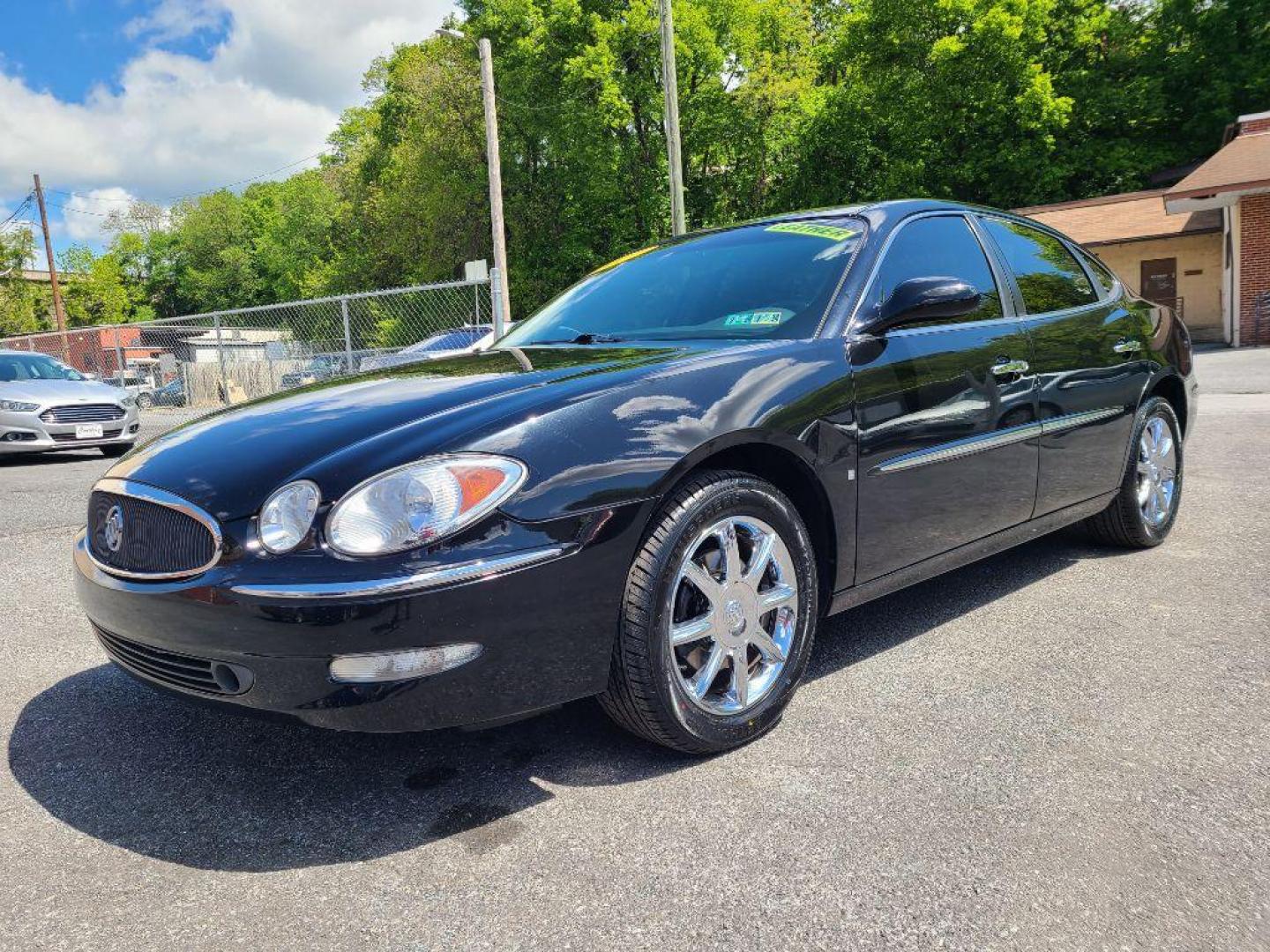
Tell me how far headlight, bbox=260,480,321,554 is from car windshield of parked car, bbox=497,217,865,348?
53.9 inches

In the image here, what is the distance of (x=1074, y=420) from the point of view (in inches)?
145

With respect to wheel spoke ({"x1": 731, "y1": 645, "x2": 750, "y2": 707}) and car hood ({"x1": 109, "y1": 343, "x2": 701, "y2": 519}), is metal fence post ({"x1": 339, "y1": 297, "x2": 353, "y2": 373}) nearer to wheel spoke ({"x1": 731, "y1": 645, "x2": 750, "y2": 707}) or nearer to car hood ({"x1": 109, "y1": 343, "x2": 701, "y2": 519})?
car hood ({"x1": 109, "y1": 343, "x2": 701, "y2": 519})

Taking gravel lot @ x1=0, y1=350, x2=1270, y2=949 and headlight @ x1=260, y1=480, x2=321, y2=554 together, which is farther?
headlight @ x1=260, y1=480, x2=321, y2=554

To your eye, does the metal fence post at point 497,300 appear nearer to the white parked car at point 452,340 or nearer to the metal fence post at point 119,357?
the white parked car at point 452,340

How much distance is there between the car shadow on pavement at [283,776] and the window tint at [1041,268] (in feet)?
5.69

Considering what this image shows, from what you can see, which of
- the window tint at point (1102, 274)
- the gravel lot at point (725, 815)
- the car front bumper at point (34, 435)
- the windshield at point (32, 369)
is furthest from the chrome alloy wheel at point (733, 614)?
the windshield at point (32, 369)

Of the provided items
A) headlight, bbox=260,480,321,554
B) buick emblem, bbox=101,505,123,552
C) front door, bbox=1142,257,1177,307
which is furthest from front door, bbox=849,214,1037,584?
front door, bbox=1142,257,1177,307

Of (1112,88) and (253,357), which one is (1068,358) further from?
(1112,88)

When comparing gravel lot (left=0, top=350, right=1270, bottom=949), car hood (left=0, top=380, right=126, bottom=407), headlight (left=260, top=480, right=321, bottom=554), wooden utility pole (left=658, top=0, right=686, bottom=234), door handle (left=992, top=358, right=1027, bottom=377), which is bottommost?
gravel lot (left=0, top=350, right=1270, bottom=949)

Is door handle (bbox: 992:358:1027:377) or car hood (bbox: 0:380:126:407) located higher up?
car hood (bbox: 0:380:126:407)

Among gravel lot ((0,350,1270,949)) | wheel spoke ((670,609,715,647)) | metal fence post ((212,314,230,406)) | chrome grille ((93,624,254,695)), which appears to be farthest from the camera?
metal fence post ((212,314,230,406))

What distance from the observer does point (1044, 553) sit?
4.44 m

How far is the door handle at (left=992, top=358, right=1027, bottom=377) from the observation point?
3.30 m

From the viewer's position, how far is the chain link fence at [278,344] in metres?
14.6
